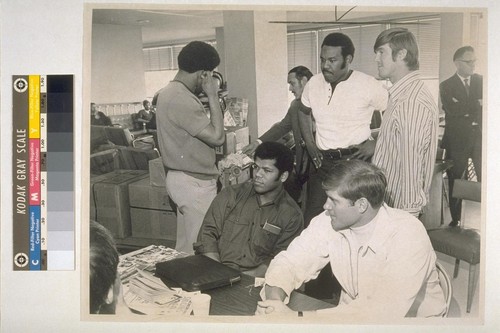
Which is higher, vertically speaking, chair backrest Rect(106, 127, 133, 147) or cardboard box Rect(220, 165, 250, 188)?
chair backrest Rect(106, 127, 133, 147)

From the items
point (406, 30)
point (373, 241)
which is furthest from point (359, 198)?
point (406, 30)

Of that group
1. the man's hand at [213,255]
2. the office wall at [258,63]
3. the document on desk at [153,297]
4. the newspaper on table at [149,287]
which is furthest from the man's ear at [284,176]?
the document on desk at [153,297]

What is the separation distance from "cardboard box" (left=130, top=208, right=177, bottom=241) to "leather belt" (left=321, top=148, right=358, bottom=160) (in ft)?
2.40

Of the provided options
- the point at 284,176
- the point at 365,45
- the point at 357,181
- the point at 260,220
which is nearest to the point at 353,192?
the point at 357,181

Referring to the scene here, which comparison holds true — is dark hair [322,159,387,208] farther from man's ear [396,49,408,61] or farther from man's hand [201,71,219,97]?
man's hand [201,71,219,97]

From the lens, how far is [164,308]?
2299 millimetres

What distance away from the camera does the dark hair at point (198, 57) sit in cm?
228

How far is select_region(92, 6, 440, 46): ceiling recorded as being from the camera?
2.28 meters

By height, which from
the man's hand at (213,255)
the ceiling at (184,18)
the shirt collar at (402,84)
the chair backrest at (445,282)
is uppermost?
the ceiling at (184,18)

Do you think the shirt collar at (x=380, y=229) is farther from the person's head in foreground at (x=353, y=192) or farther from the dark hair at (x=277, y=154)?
the dark hair at (x=277, y=154)

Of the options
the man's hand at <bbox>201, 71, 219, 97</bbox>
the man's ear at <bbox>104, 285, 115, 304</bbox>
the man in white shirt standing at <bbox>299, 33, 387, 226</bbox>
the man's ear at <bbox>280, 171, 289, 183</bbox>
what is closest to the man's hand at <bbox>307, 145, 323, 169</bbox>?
the man in white shirt standing at <bbox>299, 33, 387, 226</bbox>

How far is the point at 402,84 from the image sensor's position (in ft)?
7.43

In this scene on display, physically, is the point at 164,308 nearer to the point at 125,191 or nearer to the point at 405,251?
the point at 125,191

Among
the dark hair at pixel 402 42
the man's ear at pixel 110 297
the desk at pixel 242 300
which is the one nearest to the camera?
the desk at pixel 242 300
